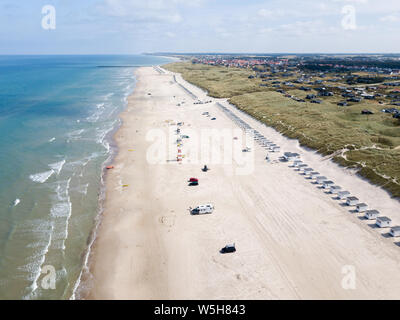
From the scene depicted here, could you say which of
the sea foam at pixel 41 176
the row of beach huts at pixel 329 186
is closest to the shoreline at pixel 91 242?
the sea foam at pixel 41 176

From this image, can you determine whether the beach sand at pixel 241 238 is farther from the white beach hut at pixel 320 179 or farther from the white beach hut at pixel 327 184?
the white beach hut at pixel 320 179

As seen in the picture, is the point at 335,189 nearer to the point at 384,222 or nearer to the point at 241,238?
the point at 384,222

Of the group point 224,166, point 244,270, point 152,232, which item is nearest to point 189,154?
point 224,166

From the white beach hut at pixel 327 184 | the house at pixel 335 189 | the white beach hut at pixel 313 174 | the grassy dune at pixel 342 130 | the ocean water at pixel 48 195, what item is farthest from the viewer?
the white beach hut at pixel 313 174

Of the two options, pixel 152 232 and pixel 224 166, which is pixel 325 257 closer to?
pixel 152 232

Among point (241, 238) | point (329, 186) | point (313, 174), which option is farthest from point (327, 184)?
point (241, 238)

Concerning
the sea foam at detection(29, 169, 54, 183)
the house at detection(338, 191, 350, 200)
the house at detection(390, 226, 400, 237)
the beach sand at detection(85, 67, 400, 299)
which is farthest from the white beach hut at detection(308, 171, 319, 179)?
the sea foam at detection(29, 169, 54, 183)

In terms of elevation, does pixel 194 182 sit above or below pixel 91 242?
above
